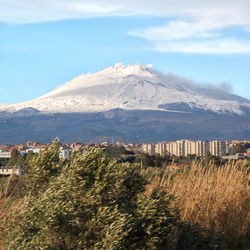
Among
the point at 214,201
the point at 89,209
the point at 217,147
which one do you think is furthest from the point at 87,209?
the point at 217,147

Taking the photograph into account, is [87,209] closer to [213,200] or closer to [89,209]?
[89,209]

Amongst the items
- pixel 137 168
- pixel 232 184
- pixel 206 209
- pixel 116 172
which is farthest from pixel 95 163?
pixel 232 184

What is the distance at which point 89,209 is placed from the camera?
6.31 meters

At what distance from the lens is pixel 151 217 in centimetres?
646

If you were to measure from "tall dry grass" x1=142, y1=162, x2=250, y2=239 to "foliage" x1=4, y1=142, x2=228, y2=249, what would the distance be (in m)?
2.20

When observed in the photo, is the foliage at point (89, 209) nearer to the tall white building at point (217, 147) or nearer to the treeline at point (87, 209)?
the treeline at point (87, 209)

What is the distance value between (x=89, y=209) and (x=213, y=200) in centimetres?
415

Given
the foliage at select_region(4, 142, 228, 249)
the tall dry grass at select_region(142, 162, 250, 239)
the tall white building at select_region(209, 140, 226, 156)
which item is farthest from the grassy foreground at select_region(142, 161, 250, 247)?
the tall white building at select_region(209, 140, 226, 156)

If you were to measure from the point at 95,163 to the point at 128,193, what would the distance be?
58 centimetres

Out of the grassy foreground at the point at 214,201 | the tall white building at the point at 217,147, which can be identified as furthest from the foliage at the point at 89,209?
the tall white building at the point at 217,147

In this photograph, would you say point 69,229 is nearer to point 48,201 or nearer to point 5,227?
point 48,201

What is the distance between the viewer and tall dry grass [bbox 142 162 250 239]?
9391 millimetres

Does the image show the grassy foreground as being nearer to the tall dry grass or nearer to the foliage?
the tall dry grass

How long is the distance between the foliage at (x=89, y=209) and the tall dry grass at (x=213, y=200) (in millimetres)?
2201
